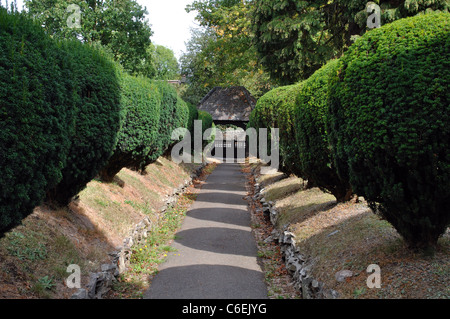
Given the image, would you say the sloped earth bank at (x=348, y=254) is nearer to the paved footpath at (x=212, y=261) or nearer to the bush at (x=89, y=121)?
the paved footpath at (x=212, y=261)

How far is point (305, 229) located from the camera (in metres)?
7.06

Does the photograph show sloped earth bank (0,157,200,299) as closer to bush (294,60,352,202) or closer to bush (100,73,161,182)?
bush (100,73,161,182)

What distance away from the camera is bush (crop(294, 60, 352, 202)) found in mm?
7598

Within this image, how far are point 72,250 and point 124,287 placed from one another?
976 millimetres

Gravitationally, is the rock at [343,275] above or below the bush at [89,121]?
below

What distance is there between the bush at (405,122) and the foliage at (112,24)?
89.1 ft

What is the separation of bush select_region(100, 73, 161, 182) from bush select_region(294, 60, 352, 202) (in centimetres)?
427

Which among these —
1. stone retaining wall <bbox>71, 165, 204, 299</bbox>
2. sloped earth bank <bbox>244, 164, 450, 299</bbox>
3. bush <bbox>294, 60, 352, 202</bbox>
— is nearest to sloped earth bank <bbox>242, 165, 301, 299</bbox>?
sloped earth bank <bbox>244, 164, 450, 299</bbox>

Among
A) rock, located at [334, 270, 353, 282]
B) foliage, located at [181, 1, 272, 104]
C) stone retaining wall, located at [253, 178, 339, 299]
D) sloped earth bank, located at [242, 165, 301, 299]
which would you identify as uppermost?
foliage, located at [181, 1, 272, 104]

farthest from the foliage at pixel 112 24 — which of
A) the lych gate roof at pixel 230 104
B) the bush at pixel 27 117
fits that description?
the bush at pixel 27 117

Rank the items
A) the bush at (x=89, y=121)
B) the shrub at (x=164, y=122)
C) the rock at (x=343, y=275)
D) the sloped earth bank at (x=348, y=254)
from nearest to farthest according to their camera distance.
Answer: the sloped earth bank at (x=348, y=254)
the rock at (x=343, y=275)
the bush at (x=89, y=121)
the shrub at (x=164, y=122)

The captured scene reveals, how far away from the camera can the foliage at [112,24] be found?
29.1 meters
